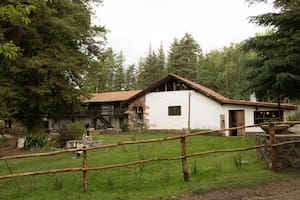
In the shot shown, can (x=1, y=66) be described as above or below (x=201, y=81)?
below

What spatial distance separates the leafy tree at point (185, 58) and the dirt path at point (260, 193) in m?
40.8

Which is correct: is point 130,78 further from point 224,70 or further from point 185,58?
point 224,70

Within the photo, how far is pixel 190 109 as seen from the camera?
84.2 feet

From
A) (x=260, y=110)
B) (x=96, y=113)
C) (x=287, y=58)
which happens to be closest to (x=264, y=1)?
(x=287, y=58)

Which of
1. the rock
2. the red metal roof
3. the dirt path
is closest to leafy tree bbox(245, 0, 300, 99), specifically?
the dirt path

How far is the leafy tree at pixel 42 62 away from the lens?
55.1 ft

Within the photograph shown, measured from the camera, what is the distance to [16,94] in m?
16.8

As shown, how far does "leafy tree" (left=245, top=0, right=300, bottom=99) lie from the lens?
11.2 meters

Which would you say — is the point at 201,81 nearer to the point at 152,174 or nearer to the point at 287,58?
the point at 287,58

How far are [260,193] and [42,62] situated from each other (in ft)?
47.4

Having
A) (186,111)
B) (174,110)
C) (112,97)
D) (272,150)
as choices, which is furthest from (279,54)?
(112,97)

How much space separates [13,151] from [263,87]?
42.1 ft

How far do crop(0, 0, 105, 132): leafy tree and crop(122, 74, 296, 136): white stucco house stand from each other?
8444 mm

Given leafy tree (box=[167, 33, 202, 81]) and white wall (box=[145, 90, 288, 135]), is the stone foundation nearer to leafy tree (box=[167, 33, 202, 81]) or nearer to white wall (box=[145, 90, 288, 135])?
white wall (box=[145, 90, 288, 135])
